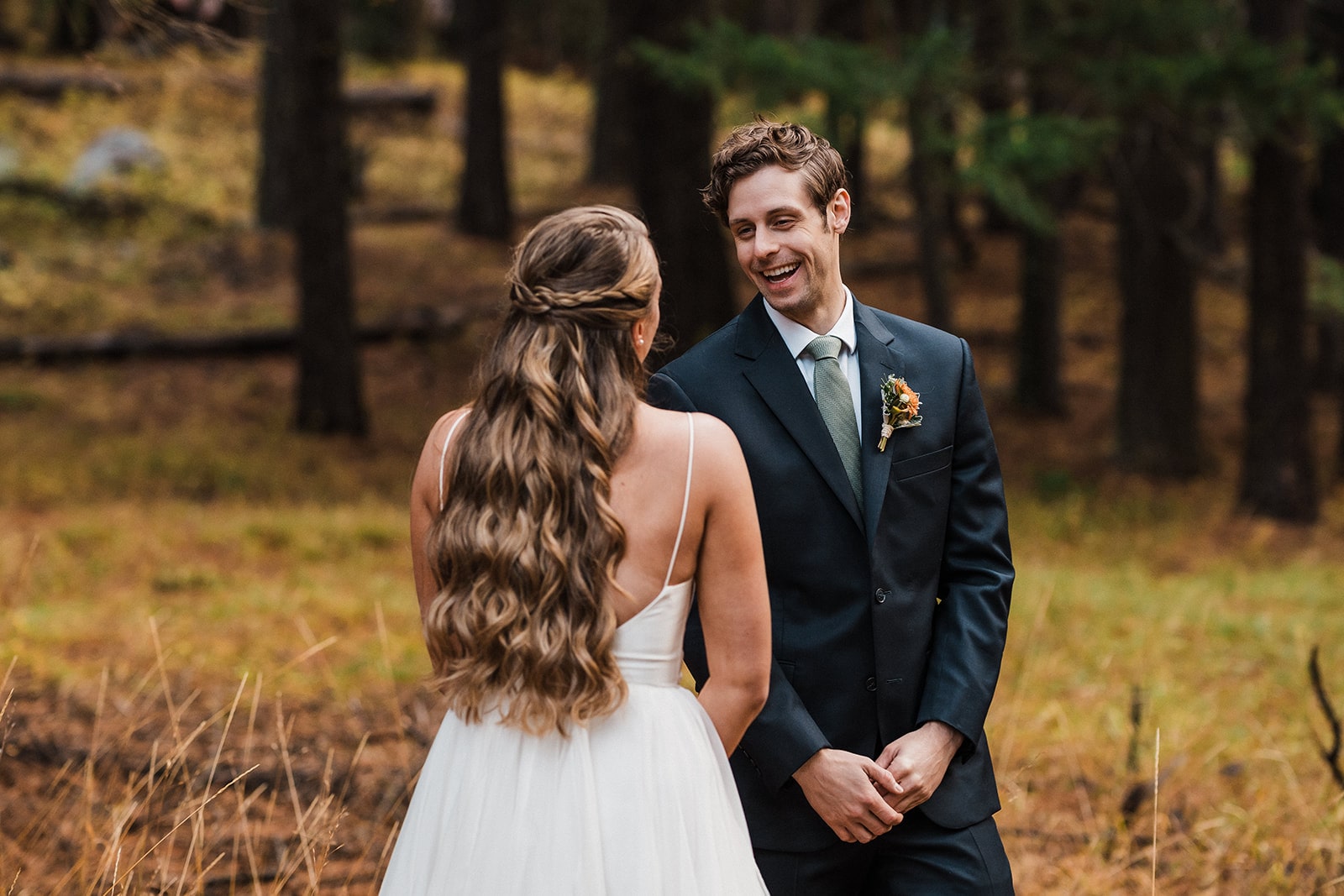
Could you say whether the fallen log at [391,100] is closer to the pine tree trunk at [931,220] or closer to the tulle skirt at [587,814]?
the pine tree trunk at [931,220]

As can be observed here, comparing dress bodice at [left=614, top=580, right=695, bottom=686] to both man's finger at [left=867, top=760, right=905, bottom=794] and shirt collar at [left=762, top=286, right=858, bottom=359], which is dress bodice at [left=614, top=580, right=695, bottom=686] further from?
shirt collar at [left=762, top=286, right=858, bottom=359]

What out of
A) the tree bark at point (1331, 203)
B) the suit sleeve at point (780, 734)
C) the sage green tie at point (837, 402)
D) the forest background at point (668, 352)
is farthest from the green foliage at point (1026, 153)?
the suit sleeve at point (780, 734)

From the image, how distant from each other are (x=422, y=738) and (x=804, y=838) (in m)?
2.84

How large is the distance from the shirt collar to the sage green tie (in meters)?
0.02

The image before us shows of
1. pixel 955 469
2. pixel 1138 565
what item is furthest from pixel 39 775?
pixel 1138 565

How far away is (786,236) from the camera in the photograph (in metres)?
2.90

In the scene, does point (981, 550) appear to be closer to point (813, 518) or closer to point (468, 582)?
point (813, 518)

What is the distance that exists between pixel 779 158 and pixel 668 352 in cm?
218

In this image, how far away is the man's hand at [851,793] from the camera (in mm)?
2775

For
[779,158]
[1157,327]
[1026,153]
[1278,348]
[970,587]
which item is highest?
[779,158]

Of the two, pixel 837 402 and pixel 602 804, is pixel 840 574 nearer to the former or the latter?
pixel 837 402

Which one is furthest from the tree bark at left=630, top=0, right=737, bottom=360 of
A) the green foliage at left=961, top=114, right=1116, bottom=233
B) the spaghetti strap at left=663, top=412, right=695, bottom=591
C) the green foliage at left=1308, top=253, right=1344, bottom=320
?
the spaghetti strap at left=663, top=412, right=695, bottom=591

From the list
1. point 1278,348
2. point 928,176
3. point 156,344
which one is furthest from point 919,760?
point 156,344

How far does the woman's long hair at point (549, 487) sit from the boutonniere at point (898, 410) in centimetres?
73
